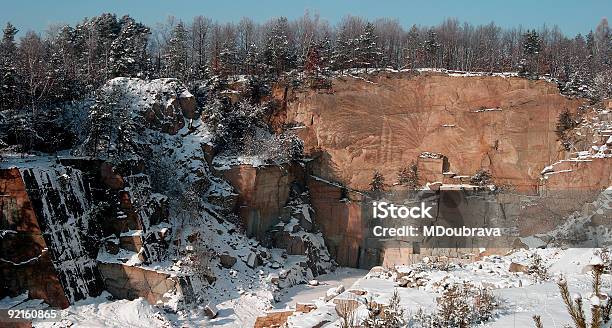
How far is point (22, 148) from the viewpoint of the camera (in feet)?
82.1

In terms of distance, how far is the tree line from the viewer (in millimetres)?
29578

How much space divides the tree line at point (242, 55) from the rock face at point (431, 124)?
2631 millimetres

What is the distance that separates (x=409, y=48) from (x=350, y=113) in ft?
42.8

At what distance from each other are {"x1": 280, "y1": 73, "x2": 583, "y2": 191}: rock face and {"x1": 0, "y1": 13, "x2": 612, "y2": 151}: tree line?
8.63 feet

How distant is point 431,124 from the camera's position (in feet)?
115

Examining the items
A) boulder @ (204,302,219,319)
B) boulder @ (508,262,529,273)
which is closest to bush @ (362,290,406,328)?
boulder @ (508,262,529,273)

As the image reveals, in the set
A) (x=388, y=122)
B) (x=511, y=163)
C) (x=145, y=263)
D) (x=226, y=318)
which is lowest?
(x=226, y=318)

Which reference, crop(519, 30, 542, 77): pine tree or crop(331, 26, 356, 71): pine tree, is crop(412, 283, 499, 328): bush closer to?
crop(331, 26, 356, 71): pine tree

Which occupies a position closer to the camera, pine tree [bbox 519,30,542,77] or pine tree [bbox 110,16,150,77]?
pine tree [bbox 110,16,150,77]

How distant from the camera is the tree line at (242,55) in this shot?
2958 cm

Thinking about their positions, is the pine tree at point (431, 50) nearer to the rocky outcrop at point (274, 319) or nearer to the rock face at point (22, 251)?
the rock face at point (22, 251)

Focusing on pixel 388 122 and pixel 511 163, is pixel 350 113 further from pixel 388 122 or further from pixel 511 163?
pixel 511 163

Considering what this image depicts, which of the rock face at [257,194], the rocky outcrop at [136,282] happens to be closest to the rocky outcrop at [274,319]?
the rocky outcrop at [136,282]

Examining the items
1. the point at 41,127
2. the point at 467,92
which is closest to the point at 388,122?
the point at 467,92
